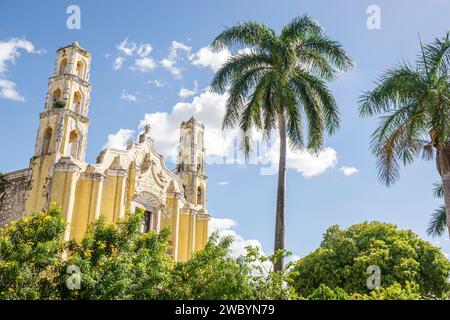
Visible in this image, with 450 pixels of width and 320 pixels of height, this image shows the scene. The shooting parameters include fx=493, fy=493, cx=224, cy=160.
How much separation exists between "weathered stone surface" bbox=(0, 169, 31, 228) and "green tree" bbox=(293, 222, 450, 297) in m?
12.7

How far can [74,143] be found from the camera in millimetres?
23766

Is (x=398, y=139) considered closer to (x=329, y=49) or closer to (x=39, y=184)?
(x=329, y=49)

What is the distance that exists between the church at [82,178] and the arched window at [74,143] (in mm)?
46

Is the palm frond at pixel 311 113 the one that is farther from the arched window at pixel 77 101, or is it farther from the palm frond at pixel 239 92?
the arched window at pixel 77 101

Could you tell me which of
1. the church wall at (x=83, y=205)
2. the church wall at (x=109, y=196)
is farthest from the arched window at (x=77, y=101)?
the church wall at (x=83, y=205)

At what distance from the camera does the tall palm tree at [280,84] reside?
18266 mm

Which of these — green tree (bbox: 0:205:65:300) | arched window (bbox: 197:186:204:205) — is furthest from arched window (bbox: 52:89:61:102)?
green tree (bbox: 0:205:65:300)

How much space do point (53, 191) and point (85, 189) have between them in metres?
1.56

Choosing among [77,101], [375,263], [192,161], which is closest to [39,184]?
[77,101]

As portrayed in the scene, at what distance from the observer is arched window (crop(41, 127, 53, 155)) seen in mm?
22853

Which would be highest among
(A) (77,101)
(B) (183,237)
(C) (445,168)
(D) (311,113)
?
(A) (77,101)

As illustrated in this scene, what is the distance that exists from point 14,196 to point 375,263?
16.0 m

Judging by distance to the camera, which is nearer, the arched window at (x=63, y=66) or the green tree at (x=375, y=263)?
the green tree at (x=375, y=263)

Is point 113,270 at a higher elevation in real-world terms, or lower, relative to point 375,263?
lower
